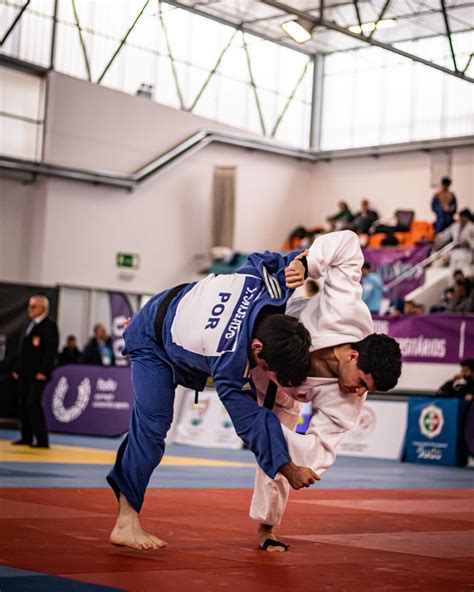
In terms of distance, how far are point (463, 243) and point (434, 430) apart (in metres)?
7.57

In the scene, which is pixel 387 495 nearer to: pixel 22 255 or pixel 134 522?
pixel 134 522

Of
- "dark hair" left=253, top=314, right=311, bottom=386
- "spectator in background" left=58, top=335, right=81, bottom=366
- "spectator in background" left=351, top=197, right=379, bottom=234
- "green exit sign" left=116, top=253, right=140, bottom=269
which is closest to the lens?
"dark hair" left=253, top=314, right=311, bottom=386

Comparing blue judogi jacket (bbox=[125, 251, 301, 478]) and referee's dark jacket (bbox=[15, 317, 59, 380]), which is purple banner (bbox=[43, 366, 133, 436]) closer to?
referee's dark jacket (bbox=[15, 317, 59, 380])

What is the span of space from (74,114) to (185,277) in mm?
4593

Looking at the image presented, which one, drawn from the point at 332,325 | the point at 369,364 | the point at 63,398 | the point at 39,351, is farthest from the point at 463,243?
the point at 369,364

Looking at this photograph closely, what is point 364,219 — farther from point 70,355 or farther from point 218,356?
point 218,356

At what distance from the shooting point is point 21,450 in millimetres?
10898

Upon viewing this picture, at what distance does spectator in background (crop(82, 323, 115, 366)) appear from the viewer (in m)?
17.2

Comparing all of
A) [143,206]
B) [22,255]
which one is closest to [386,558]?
[22,255]

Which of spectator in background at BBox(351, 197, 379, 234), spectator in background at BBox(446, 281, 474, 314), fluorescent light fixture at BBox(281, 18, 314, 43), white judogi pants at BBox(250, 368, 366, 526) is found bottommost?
white judogi pants at BBox(250, 368, 366, 526)

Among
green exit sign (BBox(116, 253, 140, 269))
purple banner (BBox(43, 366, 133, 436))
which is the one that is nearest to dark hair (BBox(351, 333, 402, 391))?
purple banner (BBox(43, 366, 133, 436))

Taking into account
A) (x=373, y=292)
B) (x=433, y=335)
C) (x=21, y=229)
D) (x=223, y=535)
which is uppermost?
(x=21, y=229)

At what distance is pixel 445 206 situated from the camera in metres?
21.1

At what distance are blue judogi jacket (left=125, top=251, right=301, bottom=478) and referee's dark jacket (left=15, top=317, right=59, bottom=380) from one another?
6.92 meters
